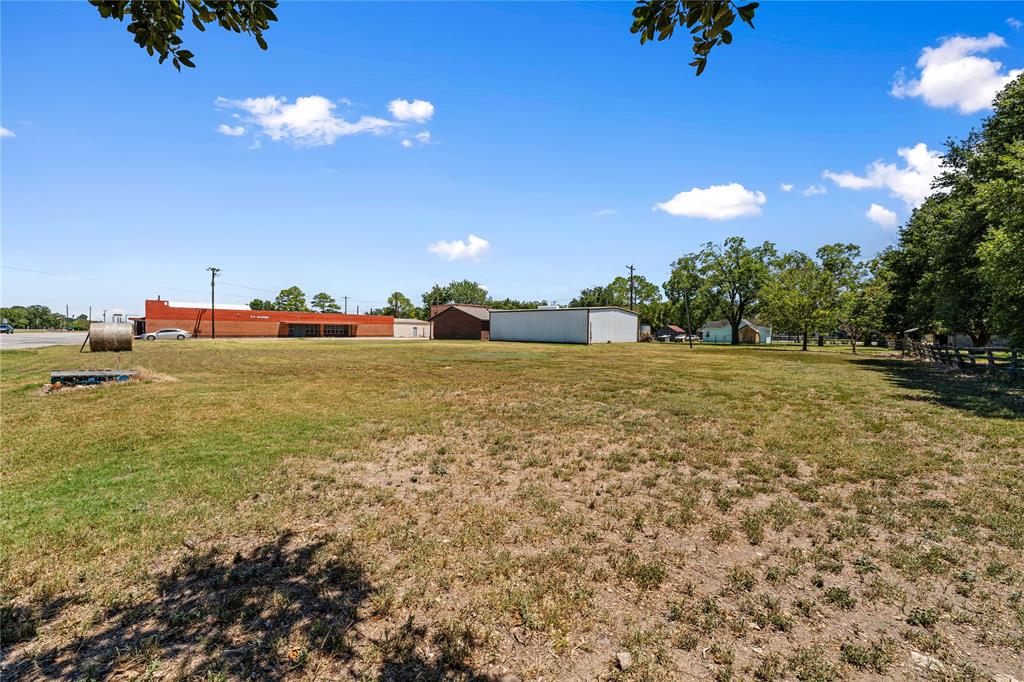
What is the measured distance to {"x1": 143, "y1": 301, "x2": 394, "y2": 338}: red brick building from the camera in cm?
6266

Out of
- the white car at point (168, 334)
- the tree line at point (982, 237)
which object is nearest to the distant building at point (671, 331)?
the tree line at point (982, 237)

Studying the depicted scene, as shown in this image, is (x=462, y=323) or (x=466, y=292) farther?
(x=466, y=292)

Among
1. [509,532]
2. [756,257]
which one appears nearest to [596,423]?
[509,532]

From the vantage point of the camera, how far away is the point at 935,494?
615 cm

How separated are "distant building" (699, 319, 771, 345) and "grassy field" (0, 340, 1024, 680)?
85.5 meters

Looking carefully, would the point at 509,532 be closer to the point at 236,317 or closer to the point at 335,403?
the point at 335,403

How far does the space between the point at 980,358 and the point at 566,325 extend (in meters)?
36.6

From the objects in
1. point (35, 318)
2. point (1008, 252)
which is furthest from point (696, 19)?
point (35, 318)

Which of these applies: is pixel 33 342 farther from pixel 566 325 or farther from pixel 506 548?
pixel 506 548

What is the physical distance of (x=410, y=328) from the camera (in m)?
94.1

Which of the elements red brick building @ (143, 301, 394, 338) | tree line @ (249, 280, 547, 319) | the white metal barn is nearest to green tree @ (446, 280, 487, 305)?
tree line @ (249, 280, 547, 319)

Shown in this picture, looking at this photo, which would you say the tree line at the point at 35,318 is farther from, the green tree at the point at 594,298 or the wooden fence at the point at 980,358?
the wooden fence at the point at 980,358

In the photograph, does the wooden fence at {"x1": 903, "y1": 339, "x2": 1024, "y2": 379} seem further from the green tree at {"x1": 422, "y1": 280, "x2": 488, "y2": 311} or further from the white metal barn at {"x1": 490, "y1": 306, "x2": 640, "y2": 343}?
the green tree at {"x1": 422, "y1": 280, "x2": 488, "y2": 311}

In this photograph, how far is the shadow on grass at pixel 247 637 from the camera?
118 inches
